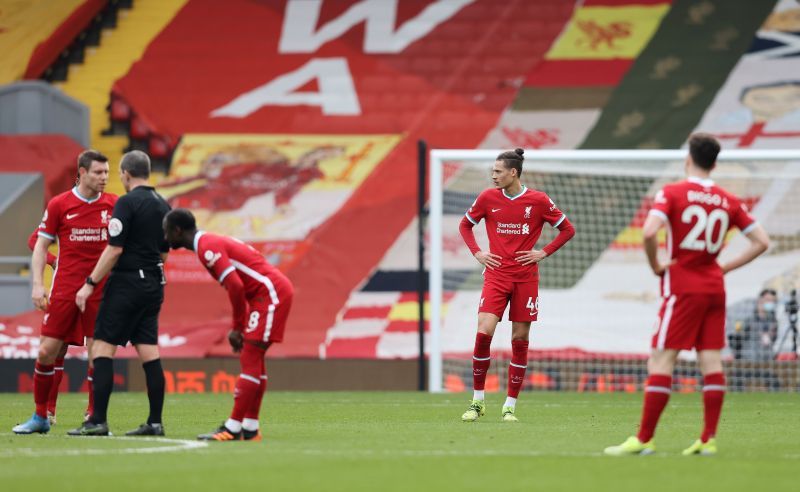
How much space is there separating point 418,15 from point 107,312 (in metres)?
16.2

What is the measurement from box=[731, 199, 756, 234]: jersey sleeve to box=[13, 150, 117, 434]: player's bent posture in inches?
169

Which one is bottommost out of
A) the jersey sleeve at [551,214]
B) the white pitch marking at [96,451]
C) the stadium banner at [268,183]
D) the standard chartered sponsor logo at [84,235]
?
the white pitch marking at [96,451]

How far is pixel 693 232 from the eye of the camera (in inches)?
302

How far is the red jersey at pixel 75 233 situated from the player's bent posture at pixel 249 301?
1.49 metres

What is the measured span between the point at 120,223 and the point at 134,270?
0.33 metres

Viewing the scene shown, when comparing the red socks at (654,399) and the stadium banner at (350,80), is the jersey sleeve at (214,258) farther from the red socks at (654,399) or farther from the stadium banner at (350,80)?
the stadium banner at (350,80)

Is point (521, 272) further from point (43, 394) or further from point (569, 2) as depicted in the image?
point (569, 2)

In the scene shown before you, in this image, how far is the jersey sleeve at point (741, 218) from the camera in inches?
308

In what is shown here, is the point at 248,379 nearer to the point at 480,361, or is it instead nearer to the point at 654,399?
the point at 654,399

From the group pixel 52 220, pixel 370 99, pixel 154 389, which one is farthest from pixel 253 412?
pixel 370 99

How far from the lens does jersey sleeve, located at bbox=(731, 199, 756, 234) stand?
782 centimetres

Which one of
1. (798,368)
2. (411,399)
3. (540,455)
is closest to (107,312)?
(540,455)

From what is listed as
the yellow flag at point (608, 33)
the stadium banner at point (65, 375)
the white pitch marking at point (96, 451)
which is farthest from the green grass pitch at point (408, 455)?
the yellow flag at point (608, 33)

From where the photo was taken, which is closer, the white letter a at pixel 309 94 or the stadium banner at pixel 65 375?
the stadium banner at pixel 65 375
